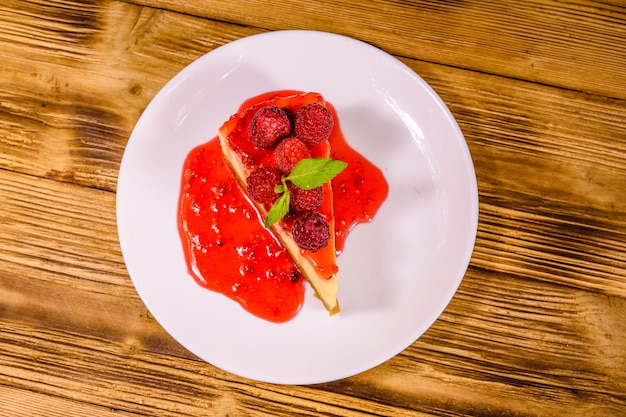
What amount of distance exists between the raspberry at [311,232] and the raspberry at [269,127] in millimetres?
257

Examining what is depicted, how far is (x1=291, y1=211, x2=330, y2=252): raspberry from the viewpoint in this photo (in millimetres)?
1836

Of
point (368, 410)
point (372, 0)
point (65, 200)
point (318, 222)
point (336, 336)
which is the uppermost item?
point (372, 0)

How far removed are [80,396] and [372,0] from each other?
5.65ft

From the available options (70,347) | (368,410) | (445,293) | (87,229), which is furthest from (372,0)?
(70,347)

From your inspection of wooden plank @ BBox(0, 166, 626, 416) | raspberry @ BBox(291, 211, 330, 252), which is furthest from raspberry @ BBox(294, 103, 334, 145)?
wooden plank @ BBox(0, 166, 626, 416)

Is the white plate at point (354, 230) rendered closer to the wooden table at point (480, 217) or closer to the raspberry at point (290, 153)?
the wooden table at point (480, 217)

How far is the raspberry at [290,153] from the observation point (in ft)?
6.12

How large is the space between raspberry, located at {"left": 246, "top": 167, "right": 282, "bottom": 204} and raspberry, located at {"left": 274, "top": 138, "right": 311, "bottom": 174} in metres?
0.04

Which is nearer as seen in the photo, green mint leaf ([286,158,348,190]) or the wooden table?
green mint leaf ([286,158,348,190])

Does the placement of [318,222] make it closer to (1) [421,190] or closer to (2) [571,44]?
(1) [421,190]

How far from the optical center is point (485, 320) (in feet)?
7.13

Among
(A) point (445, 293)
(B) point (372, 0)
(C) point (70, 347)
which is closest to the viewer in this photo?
(A) point (445, 293)

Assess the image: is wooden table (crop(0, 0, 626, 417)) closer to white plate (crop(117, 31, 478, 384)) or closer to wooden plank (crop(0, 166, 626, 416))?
wooden plank (crop(0, 166, 626, 416))

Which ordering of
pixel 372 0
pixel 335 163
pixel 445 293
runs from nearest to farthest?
pixel 335 163
pixel 445 293
pixel 372 0
